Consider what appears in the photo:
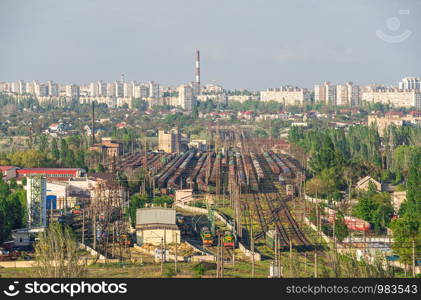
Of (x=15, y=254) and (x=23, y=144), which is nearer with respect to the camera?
(x=15, y=254)

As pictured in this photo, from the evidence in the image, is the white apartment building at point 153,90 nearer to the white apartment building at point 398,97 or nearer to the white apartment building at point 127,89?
the white apartment building at point 127,89

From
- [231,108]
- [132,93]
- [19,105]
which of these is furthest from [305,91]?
[19,105]

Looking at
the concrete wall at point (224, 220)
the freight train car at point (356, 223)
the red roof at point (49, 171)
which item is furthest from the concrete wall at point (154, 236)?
the red roof at point (49, 171)

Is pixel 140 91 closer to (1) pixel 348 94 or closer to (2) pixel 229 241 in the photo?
(1) pixel 348 94

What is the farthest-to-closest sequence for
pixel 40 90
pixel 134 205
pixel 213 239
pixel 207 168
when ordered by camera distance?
1. pixel 40 90
2. pixel 207 168
3. pixel 134 205
4. pixel 213 239

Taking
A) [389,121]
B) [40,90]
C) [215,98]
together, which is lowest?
[389,121]

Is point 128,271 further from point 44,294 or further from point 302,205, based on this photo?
point 302,205

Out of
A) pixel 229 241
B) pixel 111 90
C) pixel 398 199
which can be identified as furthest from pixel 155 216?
pixel 111 90
